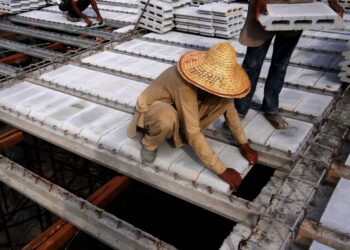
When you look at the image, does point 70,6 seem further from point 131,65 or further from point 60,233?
point 60,233

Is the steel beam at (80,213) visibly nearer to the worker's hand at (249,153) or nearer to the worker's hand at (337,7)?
the worker's hand at (249,153)

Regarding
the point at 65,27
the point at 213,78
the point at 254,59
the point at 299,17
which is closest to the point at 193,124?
the point at 213,78

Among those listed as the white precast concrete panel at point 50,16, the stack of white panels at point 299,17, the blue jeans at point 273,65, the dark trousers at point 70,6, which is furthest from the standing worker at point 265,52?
the dark trousers at point 70,6

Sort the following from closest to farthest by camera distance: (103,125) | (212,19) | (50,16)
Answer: (103,125) → (212,19) → (50,16)

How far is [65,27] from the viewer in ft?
38.7

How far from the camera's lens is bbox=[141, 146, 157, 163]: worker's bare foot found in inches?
200

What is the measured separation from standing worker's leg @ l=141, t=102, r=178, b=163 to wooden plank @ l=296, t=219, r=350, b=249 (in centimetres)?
197

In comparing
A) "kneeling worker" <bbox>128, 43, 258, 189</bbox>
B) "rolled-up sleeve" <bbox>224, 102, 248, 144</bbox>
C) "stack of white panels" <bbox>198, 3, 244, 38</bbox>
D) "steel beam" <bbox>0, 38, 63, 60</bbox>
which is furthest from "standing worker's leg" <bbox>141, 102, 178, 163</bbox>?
"stack of white panels" <bbox>198, 3, 244, 38</bbox>

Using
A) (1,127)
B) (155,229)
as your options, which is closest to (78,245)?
(155,229)

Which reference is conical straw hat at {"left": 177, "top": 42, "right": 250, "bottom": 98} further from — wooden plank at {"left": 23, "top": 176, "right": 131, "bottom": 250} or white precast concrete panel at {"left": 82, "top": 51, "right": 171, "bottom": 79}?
white precast concrete panel at {"left": 82, "top": 51, "right": 171, "bottom": 79}

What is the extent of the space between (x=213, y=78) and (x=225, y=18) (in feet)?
20.1

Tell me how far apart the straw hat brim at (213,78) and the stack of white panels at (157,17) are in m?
6.46

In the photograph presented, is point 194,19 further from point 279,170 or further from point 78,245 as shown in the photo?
point 78,245

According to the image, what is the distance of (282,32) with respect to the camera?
5.40 m
